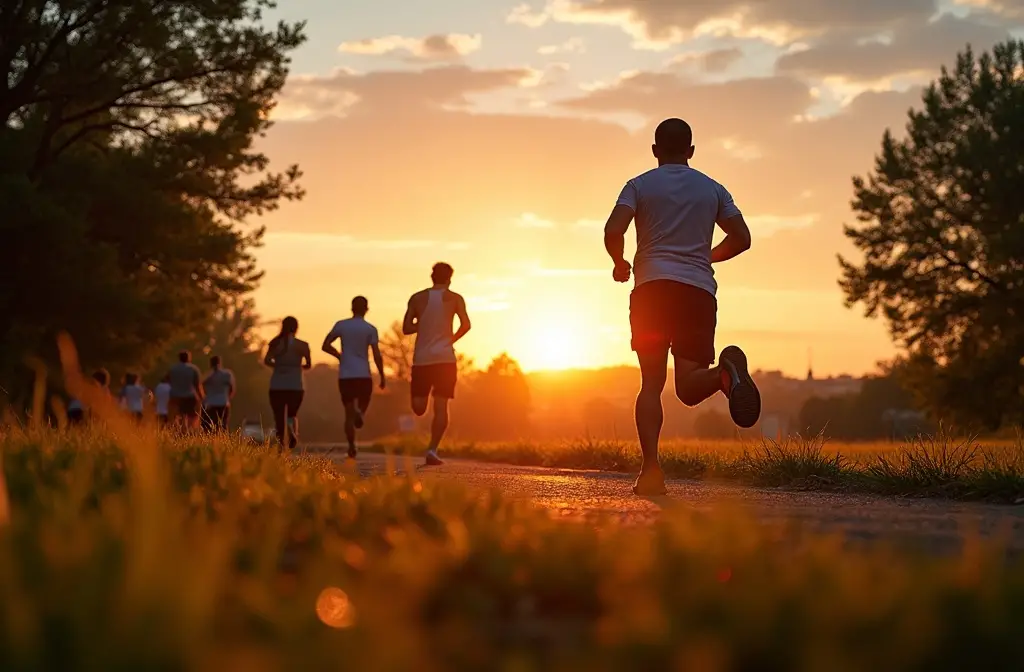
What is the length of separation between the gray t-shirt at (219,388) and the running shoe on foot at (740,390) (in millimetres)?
12093

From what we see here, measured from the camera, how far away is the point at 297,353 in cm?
1492

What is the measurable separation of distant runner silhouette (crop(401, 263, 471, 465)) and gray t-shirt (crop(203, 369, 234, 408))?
5.96 m

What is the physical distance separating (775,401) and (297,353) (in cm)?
14443

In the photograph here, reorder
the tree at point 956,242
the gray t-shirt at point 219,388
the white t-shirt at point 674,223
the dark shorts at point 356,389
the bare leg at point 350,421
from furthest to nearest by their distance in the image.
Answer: the tree at point 956,242 < the gray t-shirt at point 219,388 < the bare leg at point 350,421 < the dark shorts at point 356,389 < the white t-shirt at point 674,223

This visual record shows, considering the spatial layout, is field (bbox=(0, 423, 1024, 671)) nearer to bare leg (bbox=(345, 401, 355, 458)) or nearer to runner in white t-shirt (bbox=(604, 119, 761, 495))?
runner in white t-shirt (bbox=(604, 119, 761, 495))

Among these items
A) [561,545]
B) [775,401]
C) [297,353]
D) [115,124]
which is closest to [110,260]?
[115,124]

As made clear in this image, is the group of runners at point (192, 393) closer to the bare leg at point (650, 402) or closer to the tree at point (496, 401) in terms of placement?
the bare leg at point (650, 402)

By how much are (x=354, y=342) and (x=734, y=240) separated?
741cm

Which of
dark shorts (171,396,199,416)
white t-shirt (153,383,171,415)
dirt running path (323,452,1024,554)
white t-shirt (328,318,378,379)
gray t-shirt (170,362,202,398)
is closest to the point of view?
dirt running path (323,452,1024,554)

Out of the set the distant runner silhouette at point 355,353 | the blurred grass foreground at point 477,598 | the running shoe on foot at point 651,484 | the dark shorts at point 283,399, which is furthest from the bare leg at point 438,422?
the blurred grass foreground at point 477,598

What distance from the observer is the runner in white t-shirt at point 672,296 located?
7125 mm

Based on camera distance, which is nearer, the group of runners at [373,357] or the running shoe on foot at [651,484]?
the running shoe on foot at [651,484]

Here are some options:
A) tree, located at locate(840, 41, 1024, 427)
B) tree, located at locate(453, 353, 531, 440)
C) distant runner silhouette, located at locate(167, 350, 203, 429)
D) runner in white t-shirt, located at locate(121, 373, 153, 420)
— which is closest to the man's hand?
distant runner silhouette, located at locate(167, 350, 203, 429)

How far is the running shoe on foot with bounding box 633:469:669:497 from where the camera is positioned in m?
6.96
